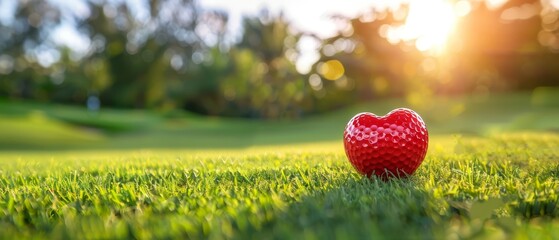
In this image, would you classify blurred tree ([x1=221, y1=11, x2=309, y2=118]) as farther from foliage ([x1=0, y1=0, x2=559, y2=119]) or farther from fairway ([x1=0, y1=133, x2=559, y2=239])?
fairway ([x1=0, y1=133, x2=559, y2=239])

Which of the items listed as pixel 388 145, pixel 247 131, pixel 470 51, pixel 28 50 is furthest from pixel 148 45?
pixel 388 145

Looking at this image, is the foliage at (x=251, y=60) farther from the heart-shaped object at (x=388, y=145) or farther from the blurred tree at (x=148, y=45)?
the heart-shaped object at (x=388, y=145)

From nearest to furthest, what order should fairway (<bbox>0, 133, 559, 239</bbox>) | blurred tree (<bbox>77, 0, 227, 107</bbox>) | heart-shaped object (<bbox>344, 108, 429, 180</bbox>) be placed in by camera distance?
fairway (<bbox>0, 133, 559, 239</bbox>), heart-shaped object (<bbox>344, 108, 429, 180</bbox>), blurred tree (<bbox>77, 0, 227, 107</bbox>)

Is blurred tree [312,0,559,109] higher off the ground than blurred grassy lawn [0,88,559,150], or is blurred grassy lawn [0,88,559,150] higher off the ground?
blurred tree [312,0,559,109]

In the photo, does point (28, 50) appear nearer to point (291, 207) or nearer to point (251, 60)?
point (251, 60)

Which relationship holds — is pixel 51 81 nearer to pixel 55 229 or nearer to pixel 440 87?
pixel 440 87

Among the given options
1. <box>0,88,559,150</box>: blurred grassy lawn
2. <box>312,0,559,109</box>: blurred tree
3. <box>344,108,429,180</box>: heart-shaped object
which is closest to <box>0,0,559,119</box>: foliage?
<box>312,0,559,109</box>: blurred tree
